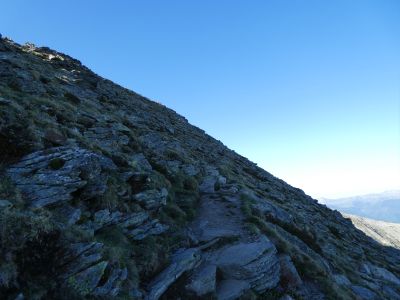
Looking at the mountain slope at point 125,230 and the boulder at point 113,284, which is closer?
the mountain slope at point 125,230

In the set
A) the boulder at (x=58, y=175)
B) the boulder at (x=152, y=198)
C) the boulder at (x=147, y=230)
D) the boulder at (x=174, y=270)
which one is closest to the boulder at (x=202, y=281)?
the boulder at (x=174, y=270)

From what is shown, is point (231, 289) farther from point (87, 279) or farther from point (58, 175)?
point (58, 175)

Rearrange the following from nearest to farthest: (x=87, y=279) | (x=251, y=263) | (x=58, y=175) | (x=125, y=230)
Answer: (x=87, y=279) < (x=58, y=175) < (x=125, y=230) < (x=251, y=263)

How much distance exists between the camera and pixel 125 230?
46.6 ft

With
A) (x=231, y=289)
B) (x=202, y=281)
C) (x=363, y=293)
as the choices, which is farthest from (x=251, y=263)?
(x=363, y=293)

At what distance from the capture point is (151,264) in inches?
519

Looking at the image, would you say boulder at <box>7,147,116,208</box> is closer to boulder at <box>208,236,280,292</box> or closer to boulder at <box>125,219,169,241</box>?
boulder at <box>125,219,169,241</box>

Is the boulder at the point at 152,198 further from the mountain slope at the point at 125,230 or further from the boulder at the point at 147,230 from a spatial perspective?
the boulder at the point at 147,230

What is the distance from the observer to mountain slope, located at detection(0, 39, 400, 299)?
9.84 meters

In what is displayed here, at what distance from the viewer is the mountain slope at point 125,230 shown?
9844 millimetres

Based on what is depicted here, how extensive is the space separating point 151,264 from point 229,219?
280 inches

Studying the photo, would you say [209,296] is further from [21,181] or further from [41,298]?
[21,181]

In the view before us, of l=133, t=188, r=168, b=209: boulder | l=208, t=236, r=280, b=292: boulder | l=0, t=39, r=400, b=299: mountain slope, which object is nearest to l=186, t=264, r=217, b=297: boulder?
l=0, t=39, r=400, b=299: mountain slope

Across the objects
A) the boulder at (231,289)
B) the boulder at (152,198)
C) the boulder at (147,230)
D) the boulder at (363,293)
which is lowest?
the boulder at (363,293)
